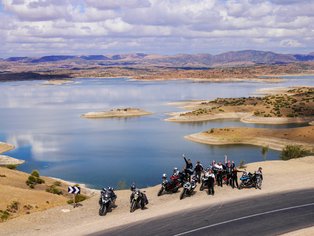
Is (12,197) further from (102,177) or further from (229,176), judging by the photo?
(102,177)

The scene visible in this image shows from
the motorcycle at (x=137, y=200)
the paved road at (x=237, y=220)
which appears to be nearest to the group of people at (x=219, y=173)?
the paved road at (x=237, y=220)

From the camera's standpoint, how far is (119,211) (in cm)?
Result: 2767

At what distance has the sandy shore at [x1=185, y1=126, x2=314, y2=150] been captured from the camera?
250 ft

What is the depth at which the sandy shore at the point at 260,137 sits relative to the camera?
7619cm

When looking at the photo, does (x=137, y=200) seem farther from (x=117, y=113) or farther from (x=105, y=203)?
(x=117, y=113)

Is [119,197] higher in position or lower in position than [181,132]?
higher

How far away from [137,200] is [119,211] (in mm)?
1259

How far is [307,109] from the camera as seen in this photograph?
11538 cm

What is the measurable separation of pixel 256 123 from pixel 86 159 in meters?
52.2

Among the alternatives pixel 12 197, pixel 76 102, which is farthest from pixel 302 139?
pixel 76 102

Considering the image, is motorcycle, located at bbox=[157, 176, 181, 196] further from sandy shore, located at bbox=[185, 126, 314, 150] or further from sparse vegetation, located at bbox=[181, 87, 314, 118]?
sparse vegetation, located at bbox=[181, 87, 314, 118]

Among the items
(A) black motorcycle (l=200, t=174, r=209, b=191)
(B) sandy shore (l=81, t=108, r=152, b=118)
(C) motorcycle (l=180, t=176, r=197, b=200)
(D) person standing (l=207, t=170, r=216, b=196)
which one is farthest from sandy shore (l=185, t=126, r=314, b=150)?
(C) motorcycle (l=180, t=176, r=197, b=200)

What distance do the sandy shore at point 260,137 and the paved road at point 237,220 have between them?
155 ft

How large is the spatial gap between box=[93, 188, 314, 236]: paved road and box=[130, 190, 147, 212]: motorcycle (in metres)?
2.28
